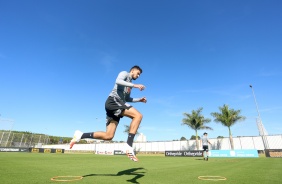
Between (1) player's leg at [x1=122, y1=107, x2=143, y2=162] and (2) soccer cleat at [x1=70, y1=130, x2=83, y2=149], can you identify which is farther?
(2) soccer cleat at [x1=70, y1=130, x2=83, y2=149]

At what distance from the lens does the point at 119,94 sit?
16.3ft

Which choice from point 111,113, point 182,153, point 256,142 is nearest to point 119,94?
point 111,113

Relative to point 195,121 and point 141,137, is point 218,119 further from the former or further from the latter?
point 141,137

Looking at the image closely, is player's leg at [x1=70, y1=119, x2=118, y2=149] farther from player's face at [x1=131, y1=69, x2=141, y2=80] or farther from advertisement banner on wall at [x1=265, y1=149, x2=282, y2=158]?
advertisement banner on wall at [x1=265, y1=149, x2=282, y2=158]

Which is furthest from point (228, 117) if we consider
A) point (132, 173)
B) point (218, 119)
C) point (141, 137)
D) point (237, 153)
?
point (132, 173)

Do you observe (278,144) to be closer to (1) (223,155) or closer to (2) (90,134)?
(1) (223,155)

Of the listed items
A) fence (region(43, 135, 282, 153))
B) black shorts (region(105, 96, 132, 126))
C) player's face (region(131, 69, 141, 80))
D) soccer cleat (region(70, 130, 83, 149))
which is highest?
fence (region(43, 135, 282, 153))

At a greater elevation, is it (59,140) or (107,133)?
(59,140)

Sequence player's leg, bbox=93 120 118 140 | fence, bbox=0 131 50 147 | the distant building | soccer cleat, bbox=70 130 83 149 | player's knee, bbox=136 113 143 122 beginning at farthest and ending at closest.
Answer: the distant building, fence, bbox=0 131 50 147, soccer cleat, bbox=70 130 83 149, player's leg, bbox=93 120 118 140, player's knee, bbox=136 113 143 122

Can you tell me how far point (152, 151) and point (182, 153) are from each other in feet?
78.6

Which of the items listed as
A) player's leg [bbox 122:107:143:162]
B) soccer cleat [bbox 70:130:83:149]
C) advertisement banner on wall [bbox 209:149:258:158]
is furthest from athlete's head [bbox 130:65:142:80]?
advertisement banner on wall [bbox 209:149:258:158]

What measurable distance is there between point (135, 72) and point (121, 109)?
1.11 metres

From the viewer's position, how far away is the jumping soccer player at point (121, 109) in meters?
4.62

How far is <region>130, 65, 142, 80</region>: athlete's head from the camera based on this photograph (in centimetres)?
515
